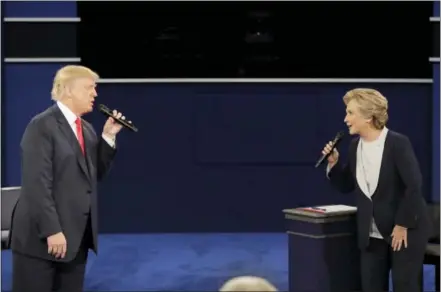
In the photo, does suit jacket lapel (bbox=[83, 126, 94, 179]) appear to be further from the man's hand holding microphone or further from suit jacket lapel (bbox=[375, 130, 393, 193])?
suit jacket lapel (bbox=[375, 130, 393, 193])

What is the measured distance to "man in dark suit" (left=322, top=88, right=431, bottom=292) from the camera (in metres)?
3.82

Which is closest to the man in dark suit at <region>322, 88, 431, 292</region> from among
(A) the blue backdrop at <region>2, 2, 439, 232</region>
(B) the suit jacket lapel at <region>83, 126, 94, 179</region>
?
(B) the suit jacket lapel at <region>83, 126, 94, 179</region>

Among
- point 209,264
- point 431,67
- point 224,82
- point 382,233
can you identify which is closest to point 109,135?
point 382,233

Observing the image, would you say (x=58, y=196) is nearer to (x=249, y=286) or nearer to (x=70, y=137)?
(x=70, y=137)

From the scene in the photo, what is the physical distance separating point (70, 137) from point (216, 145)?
13.3 feet

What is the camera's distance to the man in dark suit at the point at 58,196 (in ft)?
11.1

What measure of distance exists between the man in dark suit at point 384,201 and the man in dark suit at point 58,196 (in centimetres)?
122

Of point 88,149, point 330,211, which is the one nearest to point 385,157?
point 330,211

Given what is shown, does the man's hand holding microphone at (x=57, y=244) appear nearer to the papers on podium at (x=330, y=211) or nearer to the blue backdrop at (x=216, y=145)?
the papers on podium at (x=330, y=211)

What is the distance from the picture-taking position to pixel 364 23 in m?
7.32

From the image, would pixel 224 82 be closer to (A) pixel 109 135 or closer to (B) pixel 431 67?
(B) pixel 431 67

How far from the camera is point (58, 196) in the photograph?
11.3 ft

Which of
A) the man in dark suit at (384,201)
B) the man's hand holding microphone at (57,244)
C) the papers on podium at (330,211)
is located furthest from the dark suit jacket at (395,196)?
the man's hand holding microphone at (57,244)

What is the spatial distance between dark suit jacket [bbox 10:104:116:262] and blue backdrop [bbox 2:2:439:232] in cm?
391
